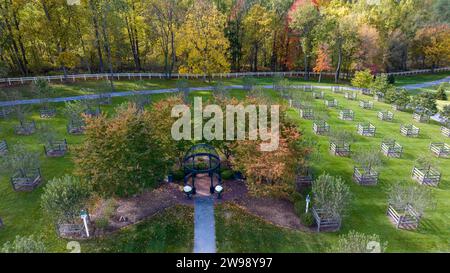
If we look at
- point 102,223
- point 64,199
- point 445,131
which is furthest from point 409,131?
point 64,199

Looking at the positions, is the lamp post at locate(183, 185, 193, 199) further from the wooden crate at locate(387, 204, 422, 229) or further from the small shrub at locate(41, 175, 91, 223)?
the wooden crate at locate(387, 204, 422, 229)

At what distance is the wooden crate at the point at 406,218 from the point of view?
61.3 ft

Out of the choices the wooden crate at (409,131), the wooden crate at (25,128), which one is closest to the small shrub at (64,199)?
the wooden crate at (25,128)

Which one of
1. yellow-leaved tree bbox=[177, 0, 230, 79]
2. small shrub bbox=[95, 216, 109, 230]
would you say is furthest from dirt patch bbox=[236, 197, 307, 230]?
yellow-leaved tree bbox=[177, 0, 230, 79]

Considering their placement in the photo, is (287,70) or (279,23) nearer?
(279,23)

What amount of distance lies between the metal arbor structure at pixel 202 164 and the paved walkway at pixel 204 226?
115 cm

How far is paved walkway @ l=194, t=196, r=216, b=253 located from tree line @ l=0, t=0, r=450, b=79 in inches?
1181

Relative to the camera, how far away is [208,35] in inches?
1802

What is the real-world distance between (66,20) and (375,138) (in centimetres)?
4384

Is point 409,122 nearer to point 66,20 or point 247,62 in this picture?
point 247,62

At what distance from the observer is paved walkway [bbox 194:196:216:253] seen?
56.0 feet

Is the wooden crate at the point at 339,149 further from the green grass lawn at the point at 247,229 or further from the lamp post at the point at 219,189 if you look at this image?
the lamp post at the point at 219,189
